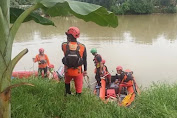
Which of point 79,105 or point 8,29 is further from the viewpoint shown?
point 79,105

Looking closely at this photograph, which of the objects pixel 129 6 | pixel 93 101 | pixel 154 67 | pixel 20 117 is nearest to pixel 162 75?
pixel 154 67

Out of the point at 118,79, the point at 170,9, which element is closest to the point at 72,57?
the point at 118,79

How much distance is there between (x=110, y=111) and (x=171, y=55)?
30.8 feet

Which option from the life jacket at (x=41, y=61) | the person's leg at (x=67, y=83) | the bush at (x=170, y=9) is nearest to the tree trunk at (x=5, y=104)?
the person's leg at (x=67, y=83)

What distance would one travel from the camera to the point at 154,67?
999 centimetres

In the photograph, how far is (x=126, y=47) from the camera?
43.8 ft

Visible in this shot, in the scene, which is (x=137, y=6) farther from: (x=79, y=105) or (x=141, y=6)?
(x=79, y=105)

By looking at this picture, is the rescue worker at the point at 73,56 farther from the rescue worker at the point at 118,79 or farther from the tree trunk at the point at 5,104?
the rescue worker at the point at 118,79

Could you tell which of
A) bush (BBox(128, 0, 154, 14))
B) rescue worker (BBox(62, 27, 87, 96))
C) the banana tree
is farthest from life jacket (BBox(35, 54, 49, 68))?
bush (BBox(128, 0, 154, 14))

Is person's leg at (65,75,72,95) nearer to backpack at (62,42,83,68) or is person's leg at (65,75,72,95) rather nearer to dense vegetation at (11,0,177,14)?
backpack at (62,42,83,68)

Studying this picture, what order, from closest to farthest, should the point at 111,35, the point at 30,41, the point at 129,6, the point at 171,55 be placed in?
the point at 171,55
the point at 30,41
the point at 111,35
the point at 129,6

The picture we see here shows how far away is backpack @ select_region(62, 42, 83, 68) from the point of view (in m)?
3.58

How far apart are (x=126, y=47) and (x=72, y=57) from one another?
1012 cm

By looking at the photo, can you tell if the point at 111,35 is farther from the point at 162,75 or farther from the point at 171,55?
the point at 162,75
